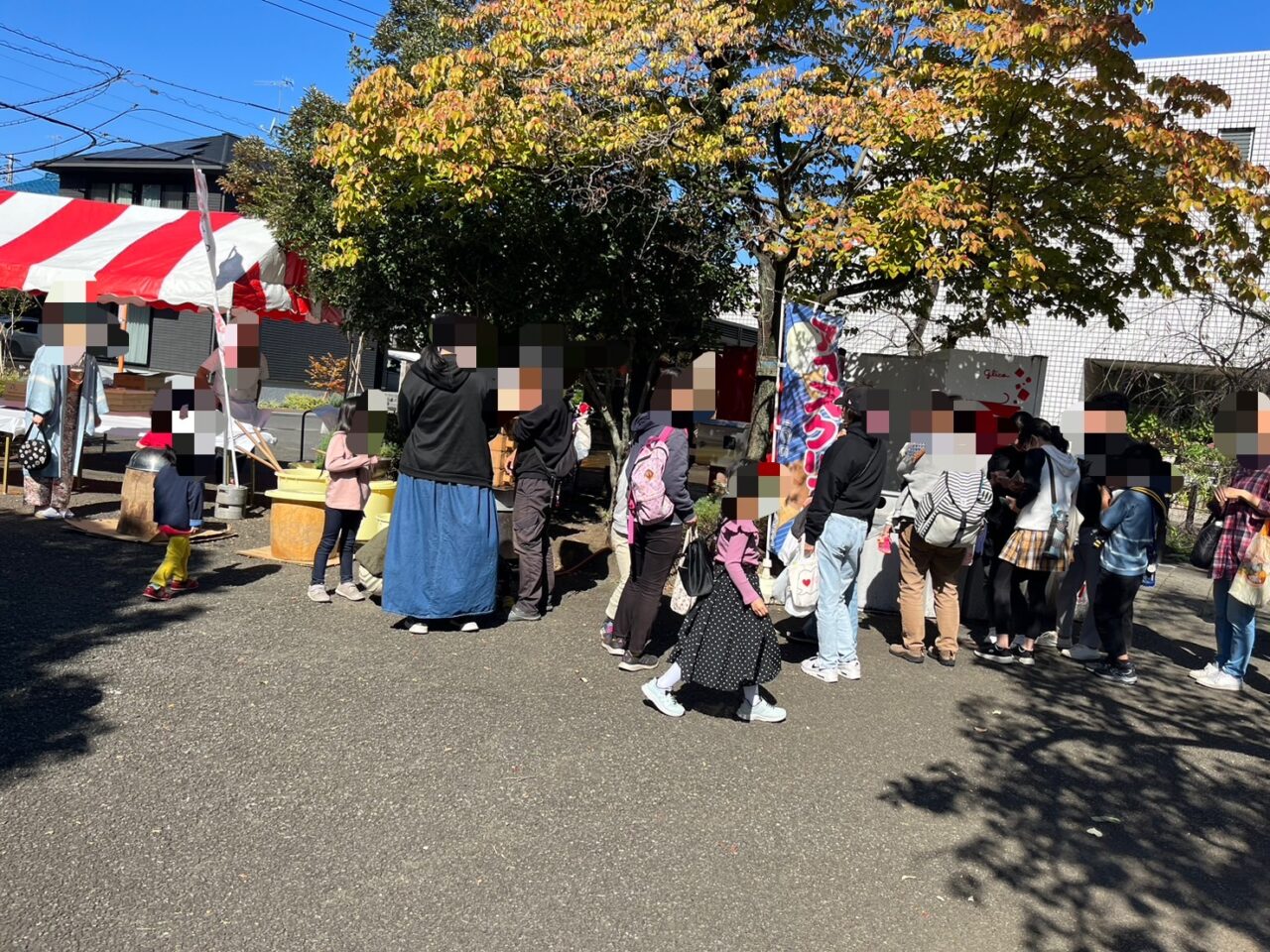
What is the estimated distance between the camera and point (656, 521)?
5.30 meters

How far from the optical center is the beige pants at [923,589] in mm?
6062

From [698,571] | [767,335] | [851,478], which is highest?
[767,335]

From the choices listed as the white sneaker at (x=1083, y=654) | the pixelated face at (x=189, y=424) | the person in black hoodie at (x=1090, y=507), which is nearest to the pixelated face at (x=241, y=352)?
the pixelated face at (x=189, y=424)

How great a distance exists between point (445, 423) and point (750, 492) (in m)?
2.10

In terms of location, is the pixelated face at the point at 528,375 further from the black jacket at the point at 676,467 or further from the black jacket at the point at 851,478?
the black jacket at the point at 851,478

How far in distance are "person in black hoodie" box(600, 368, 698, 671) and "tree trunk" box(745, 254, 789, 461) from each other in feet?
11.5

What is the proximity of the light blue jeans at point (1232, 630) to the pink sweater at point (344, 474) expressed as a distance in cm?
546

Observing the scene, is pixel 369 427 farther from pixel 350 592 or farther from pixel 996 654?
pixel 996 654

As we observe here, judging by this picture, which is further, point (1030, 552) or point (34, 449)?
point (34, 449)

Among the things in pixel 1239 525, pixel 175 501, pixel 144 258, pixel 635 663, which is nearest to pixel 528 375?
pixel 635 663

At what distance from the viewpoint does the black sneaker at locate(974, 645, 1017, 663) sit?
643cm

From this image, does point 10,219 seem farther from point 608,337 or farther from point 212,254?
point 608,337

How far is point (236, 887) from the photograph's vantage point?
10.0 feet

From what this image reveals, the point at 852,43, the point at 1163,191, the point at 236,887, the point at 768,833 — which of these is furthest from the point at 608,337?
the point at 236,887
